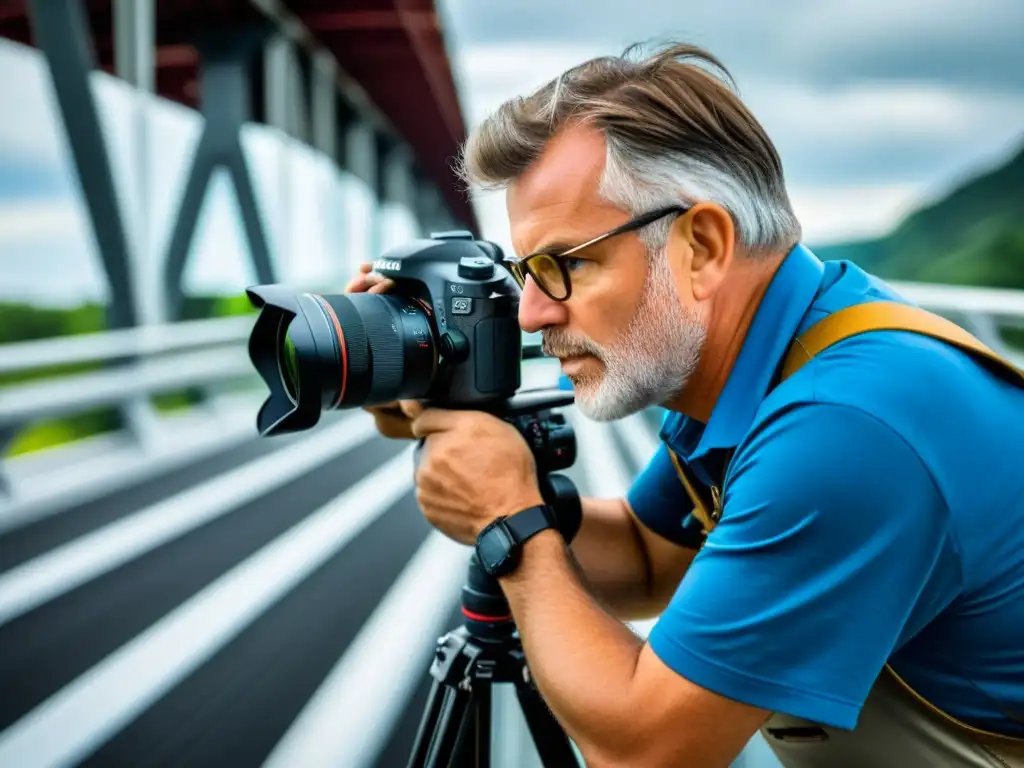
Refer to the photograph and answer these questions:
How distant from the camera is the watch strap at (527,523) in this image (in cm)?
160

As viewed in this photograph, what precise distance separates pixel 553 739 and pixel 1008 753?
785 mm

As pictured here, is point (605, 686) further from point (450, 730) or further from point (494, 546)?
point (450, 730)

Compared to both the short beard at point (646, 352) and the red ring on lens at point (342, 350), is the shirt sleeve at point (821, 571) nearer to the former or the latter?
the short beard at point (646, 352)

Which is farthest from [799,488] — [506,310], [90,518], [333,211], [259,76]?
[333,211]

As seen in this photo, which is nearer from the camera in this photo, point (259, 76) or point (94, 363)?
point (94, 363)

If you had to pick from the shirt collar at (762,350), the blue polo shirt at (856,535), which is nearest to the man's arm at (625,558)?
the shirt collar at (762,350)

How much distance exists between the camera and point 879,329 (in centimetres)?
138

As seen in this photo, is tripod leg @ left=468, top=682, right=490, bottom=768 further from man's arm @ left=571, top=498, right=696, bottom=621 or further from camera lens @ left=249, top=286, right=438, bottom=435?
camera lens @ left=249, top=286, right=438, bottom=435

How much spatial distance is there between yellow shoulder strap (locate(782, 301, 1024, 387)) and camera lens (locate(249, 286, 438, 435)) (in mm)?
699

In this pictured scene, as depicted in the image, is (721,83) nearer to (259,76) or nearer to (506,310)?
(506,310)

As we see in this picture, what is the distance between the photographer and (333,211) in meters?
16.0

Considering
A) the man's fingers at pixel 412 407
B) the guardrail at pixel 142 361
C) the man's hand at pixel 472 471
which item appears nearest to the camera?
the man's hand at pixel 472 471

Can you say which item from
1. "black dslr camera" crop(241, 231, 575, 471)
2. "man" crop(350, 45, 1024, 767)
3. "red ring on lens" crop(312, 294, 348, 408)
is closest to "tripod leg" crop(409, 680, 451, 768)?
"man" crop(350, 45, 1024, 767)

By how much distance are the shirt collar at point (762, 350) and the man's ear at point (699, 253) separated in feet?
0.33
